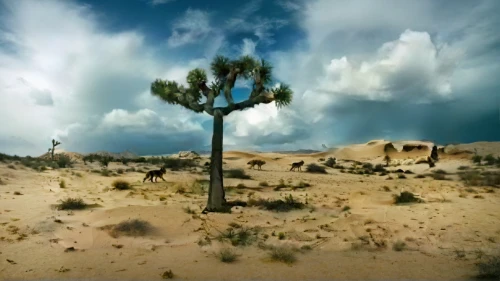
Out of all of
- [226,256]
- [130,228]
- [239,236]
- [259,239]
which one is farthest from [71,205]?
[226,256]

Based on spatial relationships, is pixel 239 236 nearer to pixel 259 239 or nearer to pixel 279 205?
pixel 259 239

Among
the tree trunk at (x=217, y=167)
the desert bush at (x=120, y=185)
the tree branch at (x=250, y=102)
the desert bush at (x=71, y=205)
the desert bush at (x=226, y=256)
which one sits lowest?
the desert bush at (x=226, y=256)

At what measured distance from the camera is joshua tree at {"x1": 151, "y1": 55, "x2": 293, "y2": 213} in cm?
1367

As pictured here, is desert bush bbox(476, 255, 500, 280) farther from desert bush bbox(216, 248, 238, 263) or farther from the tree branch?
the tree branch

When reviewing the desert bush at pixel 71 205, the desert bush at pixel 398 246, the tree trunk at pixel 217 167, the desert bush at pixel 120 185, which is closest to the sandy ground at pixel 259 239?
the desert bush at pixel 398 246

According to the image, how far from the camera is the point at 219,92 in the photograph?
1496 centimetres

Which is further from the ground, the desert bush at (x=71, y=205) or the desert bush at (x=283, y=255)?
the desert bush at (x=71, y=205)

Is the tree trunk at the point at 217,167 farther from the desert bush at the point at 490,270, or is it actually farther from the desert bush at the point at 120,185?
the desert bush at the point at 490,270

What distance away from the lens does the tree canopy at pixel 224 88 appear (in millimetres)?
13938

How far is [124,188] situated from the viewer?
19.2 metres

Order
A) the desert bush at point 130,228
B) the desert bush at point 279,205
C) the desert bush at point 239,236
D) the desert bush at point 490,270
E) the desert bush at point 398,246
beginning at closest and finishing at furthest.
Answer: the desert bush at point 490,270 < the desert bush at point 398,246 < the desert bush at point 239,236 < the desert bush at point 130,228 < the desert bush at point 279,205

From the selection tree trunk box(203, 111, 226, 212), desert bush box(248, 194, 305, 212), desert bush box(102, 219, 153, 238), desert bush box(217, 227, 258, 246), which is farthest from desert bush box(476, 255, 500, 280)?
tree trunk box(203, 111, 226, 212)

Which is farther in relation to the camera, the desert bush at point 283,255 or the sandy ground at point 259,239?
the desert bush at point 283,255

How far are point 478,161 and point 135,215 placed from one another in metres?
34.1
